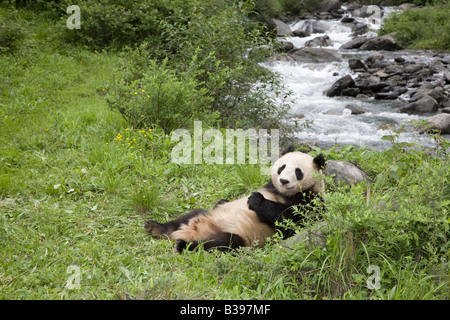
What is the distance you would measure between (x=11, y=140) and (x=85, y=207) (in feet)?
8.38

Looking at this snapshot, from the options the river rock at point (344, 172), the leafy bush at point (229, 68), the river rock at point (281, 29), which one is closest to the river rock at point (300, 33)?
the river rock at point (281, 29)

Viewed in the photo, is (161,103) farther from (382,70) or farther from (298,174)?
(382,70)

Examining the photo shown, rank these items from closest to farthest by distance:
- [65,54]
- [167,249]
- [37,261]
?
[37,261], [167,249], [65,54]

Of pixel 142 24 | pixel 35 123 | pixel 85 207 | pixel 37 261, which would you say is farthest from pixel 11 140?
pixel 142 24

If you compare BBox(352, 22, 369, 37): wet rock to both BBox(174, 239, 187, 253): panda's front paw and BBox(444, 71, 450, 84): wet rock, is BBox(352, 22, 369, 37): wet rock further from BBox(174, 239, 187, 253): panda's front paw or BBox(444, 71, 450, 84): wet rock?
BBox(174, 239, 187, 253): panda's front paw

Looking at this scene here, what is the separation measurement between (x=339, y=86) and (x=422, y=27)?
11.1m

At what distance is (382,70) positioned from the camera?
1753 centimetres

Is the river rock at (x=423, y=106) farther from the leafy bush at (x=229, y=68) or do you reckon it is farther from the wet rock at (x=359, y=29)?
the wet rock at (x=359, y=29)

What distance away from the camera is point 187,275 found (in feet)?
10.9

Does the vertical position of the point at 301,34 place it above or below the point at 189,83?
below

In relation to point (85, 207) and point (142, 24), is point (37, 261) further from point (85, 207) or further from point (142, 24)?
point (142, 24)

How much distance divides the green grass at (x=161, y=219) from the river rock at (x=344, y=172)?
0.89 ft

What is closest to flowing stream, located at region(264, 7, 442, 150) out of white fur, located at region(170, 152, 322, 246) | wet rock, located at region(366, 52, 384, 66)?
Result: wet rock, located at region(366, 52, 384, 66)

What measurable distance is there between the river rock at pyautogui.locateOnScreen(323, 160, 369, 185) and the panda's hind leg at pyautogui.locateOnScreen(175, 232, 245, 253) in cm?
143
